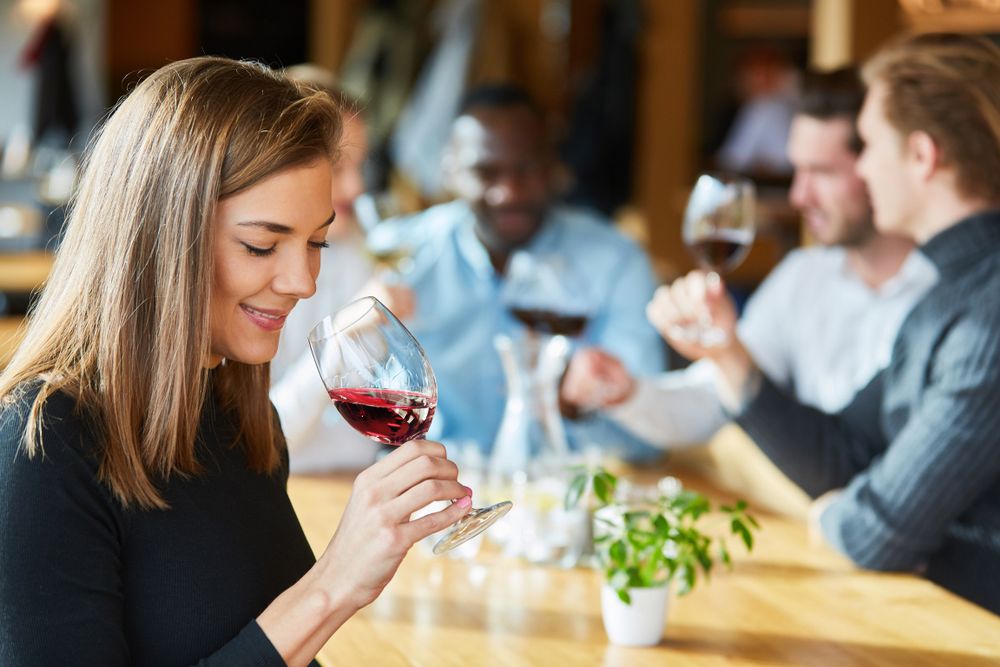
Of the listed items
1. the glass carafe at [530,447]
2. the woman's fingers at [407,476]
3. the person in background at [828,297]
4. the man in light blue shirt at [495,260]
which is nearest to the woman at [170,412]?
the woman's fingers at [407,476]

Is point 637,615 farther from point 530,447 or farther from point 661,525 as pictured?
point 530,447

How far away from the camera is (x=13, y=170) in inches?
282

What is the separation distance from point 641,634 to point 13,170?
21.4 ft

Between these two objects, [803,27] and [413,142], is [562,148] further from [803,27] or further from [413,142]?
[803,27]

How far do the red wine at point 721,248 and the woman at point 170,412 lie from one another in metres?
1.08

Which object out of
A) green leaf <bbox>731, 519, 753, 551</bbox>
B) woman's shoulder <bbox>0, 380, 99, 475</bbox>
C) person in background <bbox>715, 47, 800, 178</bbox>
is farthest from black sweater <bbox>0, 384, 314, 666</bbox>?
person in background <bbox>715, 47, 800, 178</bbox>

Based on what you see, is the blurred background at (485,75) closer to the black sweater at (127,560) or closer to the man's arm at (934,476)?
the man's arm at (934,476)

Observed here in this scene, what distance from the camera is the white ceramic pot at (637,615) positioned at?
150 centimetres

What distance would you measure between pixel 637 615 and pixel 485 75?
5.80 meters

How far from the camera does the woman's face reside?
122 cm

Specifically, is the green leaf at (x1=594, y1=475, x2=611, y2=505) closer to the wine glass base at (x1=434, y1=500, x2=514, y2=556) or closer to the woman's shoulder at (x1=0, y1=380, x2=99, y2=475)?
the wine glass base at (x1=434, y1=500, x2=514, y2=556)

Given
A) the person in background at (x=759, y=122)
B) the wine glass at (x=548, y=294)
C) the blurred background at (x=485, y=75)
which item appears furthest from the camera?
the person in background at (x=759, y=122)

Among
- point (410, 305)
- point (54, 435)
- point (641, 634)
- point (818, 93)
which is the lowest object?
point (641, 634)

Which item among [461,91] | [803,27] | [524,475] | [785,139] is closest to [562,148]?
[461,91]
